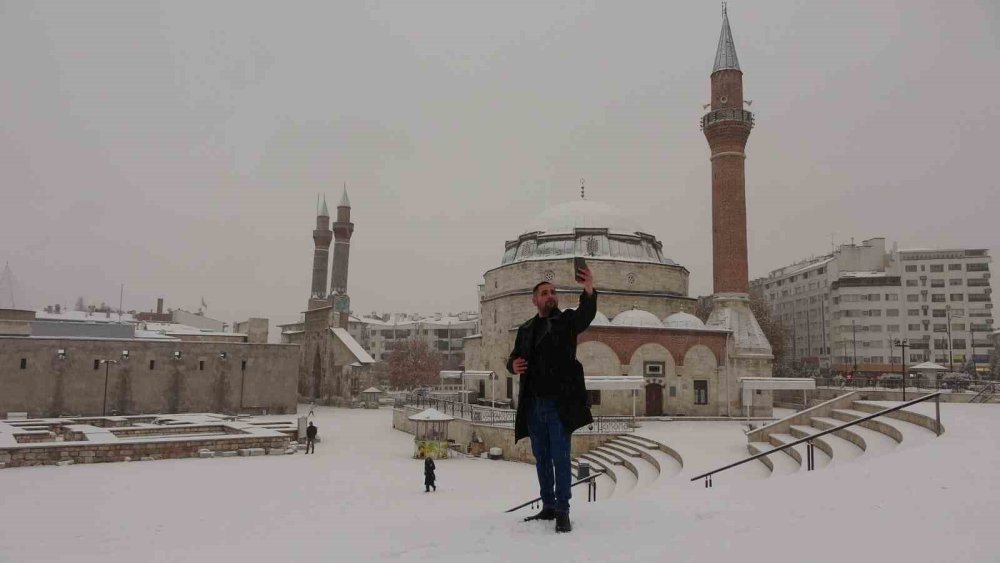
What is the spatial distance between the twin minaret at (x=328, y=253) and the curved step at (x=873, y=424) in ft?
134

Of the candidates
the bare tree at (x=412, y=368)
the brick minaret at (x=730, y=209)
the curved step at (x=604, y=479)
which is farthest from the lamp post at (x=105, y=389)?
the brick minaret at (x=730, y=209)

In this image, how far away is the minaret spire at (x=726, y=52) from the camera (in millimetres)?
30016

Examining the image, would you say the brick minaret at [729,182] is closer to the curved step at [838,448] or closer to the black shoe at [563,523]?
the curved step at [838,448]

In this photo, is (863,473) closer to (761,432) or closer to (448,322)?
(761,432)

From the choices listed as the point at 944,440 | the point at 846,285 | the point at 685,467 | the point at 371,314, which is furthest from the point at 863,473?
the point at 371,314

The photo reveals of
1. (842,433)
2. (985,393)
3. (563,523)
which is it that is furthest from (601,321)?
(563,523)

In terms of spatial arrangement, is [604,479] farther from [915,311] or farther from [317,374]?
[915,311]

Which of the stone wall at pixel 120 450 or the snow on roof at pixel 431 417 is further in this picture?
the snow on roof at pixel 431 417

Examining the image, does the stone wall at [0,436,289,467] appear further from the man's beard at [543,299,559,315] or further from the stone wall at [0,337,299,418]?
the man's beard at [543,299,559,315]

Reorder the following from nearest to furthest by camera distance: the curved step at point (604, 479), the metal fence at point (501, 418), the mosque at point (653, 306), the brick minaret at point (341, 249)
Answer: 1. the curved step at point (604, 479)
2. the metal fence at point (501, 418)
3. the mosque at point (653, 306)
4. the brick minaret at point (341, 249)

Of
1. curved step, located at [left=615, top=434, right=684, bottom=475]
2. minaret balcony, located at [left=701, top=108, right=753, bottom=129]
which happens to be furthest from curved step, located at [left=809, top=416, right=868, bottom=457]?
minaret balcony, located at [left=701, top=108, right=753, bottom=129]

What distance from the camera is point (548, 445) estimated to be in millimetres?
5281

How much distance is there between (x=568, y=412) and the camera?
16.9 ft

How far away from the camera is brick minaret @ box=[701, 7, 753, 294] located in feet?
94.7
